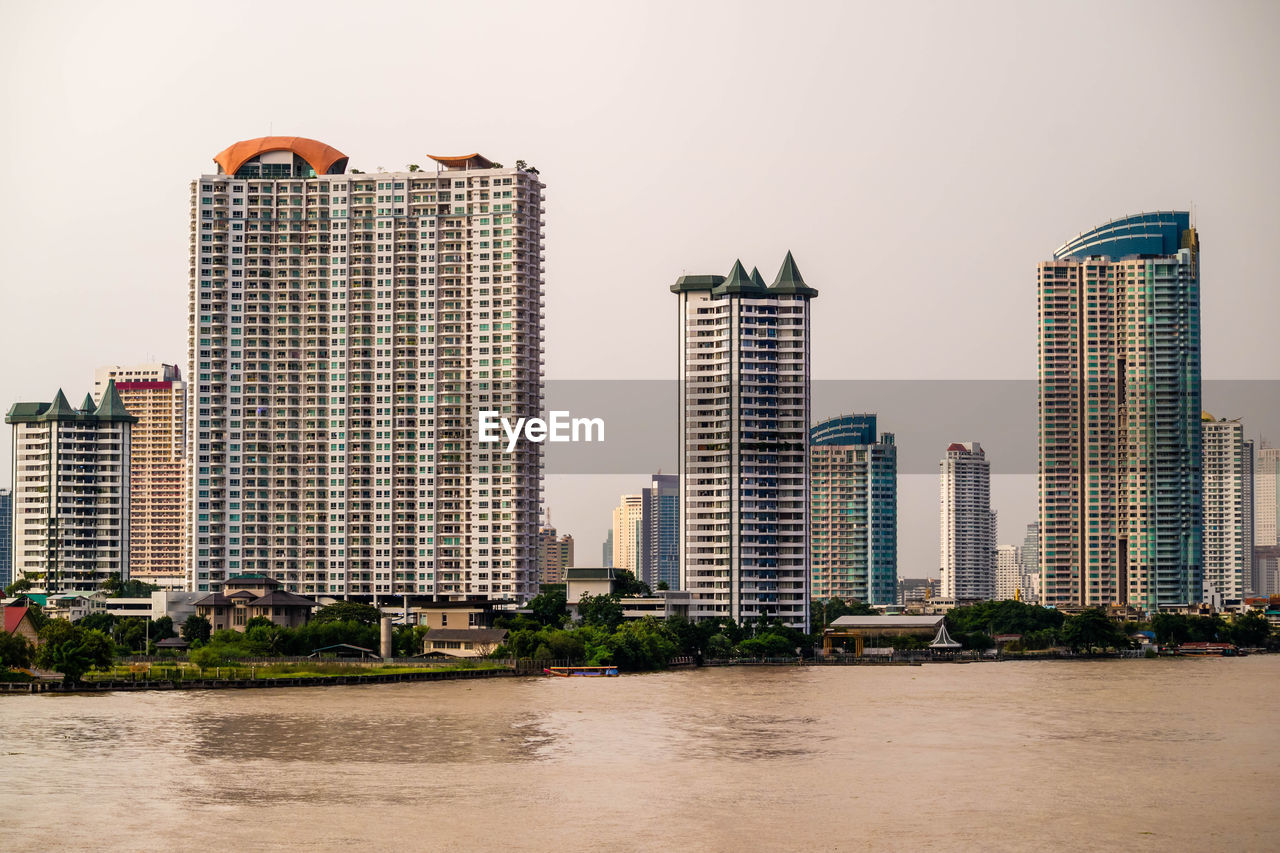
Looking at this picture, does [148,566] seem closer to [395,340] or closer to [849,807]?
[395,340]

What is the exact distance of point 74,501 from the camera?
145 meters

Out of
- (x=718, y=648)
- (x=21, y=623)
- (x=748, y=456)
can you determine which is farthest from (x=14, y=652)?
(x=748, y=456)

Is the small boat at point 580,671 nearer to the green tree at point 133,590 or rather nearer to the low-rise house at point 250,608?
the low-rise house at point 250,608

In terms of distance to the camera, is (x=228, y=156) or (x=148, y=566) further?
(x=148, y=566)

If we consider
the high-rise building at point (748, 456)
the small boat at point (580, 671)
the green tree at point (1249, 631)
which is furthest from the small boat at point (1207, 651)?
the small boat at point (580, 671)

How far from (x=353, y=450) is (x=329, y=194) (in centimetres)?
1955

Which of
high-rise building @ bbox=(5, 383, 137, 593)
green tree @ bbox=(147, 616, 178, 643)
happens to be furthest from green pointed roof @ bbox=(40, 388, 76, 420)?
green tree @ bbox=(147, 616, 178, 643)

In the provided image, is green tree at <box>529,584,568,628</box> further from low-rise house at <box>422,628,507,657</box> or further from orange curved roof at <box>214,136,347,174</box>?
orange curved roof at <box>214,136,347,174</box>

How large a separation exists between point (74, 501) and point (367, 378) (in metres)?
40.2

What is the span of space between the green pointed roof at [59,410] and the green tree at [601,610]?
54203 millimetres

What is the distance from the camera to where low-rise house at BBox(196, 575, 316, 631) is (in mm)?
112688

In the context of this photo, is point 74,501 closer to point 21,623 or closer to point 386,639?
point 21,623

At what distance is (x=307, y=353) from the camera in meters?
122

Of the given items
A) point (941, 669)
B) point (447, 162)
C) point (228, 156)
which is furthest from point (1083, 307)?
point (228, 156)
